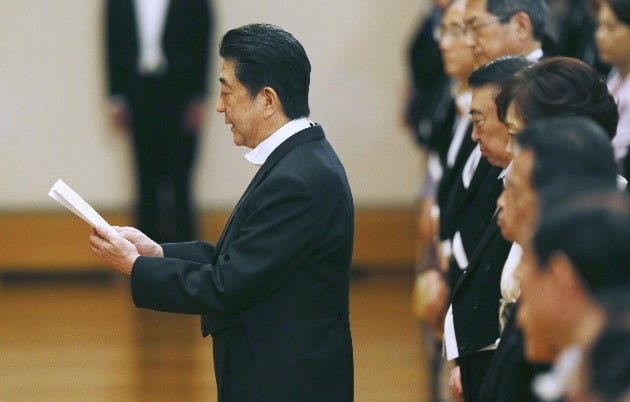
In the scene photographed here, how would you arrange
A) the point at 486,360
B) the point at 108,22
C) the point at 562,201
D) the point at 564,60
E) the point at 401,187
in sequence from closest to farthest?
the point at 562,201 < the point at 564,60 < the point at 486,360 < the point at 108,22 < the point at 401,187

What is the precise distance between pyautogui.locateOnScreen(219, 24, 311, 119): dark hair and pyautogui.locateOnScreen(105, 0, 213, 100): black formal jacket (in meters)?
5.03

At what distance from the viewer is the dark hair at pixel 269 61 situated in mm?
2910

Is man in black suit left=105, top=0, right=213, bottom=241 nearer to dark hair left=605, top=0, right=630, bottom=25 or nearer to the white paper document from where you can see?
dark hair left=605, top=0, right=630, bottom=25

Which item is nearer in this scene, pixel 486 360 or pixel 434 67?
pixel 486 360

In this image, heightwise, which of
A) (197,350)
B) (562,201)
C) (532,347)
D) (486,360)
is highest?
(562,201)

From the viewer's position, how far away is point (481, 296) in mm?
3133

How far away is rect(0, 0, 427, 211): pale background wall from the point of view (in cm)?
832

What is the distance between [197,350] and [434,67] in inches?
76.3

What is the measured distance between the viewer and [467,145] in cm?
391

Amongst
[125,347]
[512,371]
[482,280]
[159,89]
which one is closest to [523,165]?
[512,371]

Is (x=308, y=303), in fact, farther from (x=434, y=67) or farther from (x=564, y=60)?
(x=434, y=67)

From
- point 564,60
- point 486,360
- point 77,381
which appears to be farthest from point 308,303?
point 77,381

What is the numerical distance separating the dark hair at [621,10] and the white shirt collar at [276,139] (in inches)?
54.6

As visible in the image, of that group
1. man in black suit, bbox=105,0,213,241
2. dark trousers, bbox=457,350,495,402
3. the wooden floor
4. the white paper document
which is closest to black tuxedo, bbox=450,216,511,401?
dark trousers, bbox=457,350,495,402
